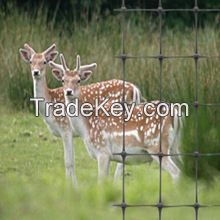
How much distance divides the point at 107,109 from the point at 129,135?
49 centimetres

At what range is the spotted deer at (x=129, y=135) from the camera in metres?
7.77

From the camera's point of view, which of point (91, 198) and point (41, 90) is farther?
point (41, 90)

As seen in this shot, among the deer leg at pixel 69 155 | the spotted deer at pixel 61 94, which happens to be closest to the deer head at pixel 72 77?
the spotted deer at pixel 61 94

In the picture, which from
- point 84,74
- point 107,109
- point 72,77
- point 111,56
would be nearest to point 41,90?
point 84,74

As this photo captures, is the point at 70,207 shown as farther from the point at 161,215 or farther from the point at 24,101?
the point at 24,101

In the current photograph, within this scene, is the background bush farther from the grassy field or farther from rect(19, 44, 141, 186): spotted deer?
rect(19, 44, 141, 186): spotted deer

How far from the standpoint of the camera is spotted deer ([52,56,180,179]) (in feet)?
25.5

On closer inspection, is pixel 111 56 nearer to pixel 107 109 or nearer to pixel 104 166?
pixel 107 109

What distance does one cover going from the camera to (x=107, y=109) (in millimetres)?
8414

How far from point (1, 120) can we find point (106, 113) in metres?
3.35

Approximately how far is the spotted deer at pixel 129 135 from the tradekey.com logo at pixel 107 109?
0.09ft

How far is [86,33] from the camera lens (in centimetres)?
1395

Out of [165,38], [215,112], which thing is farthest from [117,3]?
[215,112]

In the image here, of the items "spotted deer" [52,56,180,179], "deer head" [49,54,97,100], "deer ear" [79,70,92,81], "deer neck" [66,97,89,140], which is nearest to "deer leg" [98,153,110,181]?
"spotted deer" [52,56,180,179]
